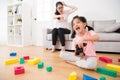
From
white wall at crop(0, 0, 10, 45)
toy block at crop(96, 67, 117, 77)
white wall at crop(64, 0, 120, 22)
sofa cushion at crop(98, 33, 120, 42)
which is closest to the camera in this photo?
toy block at crop(96, 67, 117, 77)

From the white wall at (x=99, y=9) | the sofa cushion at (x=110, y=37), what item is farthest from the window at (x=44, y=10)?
the sofa cushion at (x=110, y=37)

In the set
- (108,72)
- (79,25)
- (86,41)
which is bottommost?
(108,72)

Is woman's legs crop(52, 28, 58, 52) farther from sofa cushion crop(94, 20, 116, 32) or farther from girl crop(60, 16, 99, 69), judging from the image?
girl crop(60, 16, 99, 69)

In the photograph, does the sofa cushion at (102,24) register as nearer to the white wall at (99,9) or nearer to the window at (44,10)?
the white wall at (99,9)

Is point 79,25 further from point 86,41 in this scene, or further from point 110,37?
point 110,37

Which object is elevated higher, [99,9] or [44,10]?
[44,10]

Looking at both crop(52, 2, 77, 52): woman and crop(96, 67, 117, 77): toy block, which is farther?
crop(52, 2, 77, 52): woman

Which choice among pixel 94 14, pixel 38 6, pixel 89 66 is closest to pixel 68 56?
pixel 89 66

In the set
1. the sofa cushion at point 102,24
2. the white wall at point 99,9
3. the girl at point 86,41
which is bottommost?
the girl at point 86,41

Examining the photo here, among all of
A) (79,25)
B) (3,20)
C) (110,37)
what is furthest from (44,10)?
(79,25)

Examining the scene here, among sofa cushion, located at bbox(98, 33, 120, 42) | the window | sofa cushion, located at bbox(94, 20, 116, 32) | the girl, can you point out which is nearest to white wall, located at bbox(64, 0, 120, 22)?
sofa cushion, located at bbox(94, 20, 116, 32)

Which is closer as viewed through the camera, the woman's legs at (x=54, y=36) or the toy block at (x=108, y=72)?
the toy block at (x=108, y=72)

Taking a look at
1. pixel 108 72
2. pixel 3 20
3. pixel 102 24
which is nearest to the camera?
pixel 108 72

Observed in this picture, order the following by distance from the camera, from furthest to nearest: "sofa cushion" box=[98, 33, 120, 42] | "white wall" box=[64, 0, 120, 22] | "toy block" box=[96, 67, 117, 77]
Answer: "white wall" box=[64, 0, 120, 22]
"sofa cushion" box=[98, 33, 120, 42]
"toy block" box=[96, 67, 117, 77]
